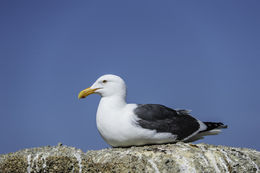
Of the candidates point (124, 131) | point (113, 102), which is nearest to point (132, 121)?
point (124, 131)

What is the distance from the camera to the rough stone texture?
513 centimetres

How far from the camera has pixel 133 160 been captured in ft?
17.4

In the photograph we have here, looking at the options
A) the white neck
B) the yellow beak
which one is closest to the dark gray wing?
the white neck

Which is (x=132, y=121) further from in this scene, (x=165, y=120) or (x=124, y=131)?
(x=165, y=120)

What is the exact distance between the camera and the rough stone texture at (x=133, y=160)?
16.8 feet

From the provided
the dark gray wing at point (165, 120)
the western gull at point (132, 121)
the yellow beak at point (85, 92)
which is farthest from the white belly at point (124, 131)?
the yellow beak at point (85, 92)

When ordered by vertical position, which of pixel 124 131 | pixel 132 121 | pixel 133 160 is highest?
pixel 132 121

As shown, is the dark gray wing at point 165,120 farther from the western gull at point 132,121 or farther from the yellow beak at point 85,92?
the yellow beak at point 85,92

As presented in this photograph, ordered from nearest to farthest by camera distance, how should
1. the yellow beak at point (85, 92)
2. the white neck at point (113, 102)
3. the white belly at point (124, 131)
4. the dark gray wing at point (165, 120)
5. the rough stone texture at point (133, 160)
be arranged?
the rough stone texture at point (133, 160)
the white belly at point (124, 131)
the dark gray wing at point (165, 120)
the white neck at point (113, 102)
the yellow beak at point (85, 92)

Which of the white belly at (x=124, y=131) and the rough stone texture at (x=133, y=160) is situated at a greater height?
the white belly at (x=124, y=131)

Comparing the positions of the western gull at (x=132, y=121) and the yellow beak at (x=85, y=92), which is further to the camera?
the yellow beak at (x=85, y=92)

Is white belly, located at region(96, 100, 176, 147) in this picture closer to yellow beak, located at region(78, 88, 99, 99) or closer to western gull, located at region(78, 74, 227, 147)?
western gull, located at region(78, 74, 227, 147)

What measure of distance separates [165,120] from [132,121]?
66 cm

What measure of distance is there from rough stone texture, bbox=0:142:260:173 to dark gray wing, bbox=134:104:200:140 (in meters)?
0.34
